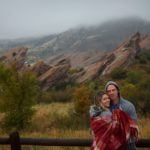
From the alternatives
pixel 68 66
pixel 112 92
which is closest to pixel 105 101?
pixel 112 92

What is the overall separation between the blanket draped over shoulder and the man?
2.9 inches

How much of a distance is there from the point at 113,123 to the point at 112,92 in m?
0.42

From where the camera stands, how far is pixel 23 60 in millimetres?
65125

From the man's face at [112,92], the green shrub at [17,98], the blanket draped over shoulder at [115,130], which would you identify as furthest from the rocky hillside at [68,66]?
the blanket draped over shoulder at [115,130]

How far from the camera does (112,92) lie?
20.5 feet

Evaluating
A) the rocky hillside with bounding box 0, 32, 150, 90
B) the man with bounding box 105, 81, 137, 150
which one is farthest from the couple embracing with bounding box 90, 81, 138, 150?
the rocky hillside with bounding box 0, 32, 150, 90

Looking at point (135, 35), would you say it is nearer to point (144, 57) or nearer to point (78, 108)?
point (144, 57)

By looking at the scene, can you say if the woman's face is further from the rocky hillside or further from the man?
the rocky hillside

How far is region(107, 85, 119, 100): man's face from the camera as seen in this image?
6223 mm

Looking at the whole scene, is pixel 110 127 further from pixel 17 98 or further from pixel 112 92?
pixel 17 98

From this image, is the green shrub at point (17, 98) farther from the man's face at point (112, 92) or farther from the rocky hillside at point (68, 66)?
A: the rocky hillside at point (68, 66)

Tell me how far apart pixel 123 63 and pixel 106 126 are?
210ft

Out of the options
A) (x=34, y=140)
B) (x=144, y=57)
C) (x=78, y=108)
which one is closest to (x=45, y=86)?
(x=144, y=57)

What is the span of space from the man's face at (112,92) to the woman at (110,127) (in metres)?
0.07
